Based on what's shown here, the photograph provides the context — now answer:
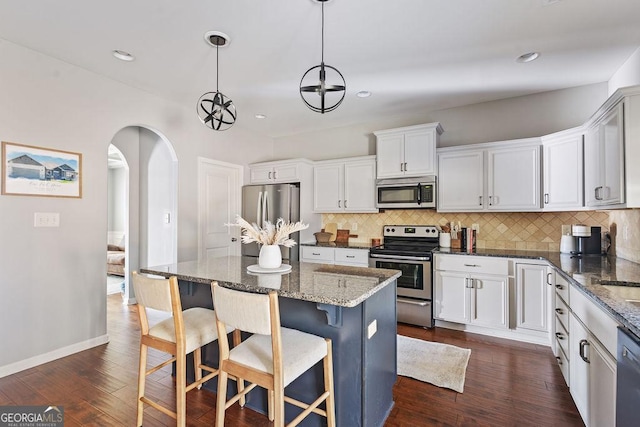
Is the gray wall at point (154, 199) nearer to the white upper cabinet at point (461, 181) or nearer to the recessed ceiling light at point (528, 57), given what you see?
the white upper cabinet at point (461, 181)

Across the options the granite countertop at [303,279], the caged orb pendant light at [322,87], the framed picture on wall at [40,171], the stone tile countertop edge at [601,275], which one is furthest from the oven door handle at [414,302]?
the framed picture on wall at [40,171]

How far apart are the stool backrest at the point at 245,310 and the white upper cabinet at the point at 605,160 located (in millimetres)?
2403

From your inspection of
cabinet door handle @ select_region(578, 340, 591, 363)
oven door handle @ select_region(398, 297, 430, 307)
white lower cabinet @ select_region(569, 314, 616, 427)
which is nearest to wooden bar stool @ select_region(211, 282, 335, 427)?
white lower cabinet @ select_region(569, 314, 616, 427)

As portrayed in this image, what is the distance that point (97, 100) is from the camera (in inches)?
120

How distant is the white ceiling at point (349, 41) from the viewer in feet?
6.84

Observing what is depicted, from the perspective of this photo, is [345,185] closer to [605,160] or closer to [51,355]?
[605,160]

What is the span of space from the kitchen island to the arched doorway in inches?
102

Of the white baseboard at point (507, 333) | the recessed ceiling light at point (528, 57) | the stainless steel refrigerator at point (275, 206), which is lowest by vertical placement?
the white baseboard at point (507, 333)

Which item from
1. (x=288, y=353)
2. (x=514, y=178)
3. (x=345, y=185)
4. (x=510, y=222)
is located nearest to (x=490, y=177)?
(x=514, y=178)

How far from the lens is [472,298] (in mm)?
3330

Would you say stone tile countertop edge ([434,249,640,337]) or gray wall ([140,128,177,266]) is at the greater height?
gray wall ([140,128,177,266])

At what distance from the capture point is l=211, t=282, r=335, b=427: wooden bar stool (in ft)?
4.52

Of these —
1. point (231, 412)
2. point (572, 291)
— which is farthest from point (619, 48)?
point (231, 412)

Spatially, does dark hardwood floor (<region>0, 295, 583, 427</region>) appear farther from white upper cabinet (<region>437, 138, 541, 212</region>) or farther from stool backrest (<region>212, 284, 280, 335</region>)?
white upper cabinet (<region>437, 138, 541, 212</region>)
